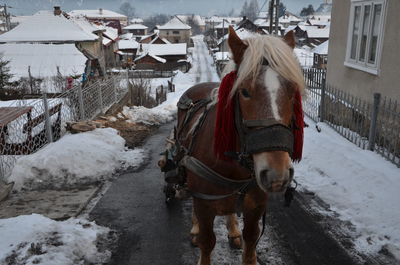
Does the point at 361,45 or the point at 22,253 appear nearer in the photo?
the point at 22,253

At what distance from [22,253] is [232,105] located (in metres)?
2.79

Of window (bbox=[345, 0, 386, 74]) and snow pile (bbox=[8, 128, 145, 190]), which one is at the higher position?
window (bbox=[345, 0, 386, 74])

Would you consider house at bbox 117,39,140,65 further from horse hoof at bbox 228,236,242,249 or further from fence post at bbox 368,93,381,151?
horse hoof at bbox 228,236,242,249

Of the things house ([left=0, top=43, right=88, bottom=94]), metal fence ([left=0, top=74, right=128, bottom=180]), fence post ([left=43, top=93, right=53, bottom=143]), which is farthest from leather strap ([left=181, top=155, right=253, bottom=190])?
house ([left=0, top=43, right=88, bottom=94])

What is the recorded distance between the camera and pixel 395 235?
13.6 feet

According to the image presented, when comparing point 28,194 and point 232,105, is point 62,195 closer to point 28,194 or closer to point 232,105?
point 28,194

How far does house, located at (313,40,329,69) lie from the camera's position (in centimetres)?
3615

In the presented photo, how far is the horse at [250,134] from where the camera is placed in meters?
2.03

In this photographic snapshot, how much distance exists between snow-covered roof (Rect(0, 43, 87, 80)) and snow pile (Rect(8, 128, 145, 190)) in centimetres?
1652

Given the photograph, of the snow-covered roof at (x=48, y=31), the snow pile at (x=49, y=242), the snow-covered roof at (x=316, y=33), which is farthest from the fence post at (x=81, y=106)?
the snow-covered roof at (x=316, y=33)

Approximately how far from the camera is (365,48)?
8711 mm

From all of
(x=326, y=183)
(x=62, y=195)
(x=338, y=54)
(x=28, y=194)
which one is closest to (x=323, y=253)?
(x=326, y=183)

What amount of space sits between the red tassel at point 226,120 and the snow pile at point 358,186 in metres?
2.61

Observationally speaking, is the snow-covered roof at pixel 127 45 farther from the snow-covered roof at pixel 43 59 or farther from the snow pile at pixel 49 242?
the snow pile at pixel 49 242
